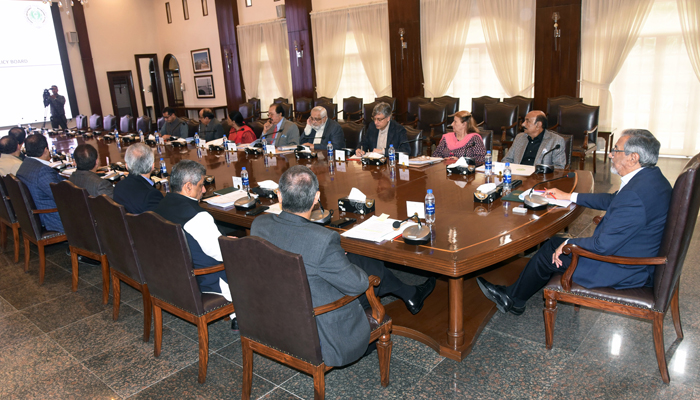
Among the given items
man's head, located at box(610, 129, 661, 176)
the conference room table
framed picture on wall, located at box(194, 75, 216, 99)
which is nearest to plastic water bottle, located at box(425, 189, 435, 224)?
the conference room table

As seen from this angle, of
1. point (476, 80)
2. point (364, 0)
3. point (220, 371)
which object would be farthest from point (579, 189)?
point (364, 0)

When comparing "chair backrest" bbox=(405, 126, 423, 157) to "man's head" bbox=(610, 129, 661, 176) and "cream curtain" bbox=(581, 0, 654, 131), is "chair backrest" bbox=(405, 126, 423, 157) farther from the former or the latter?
"cream curtain" bbox=(581, 0, 654, 131)

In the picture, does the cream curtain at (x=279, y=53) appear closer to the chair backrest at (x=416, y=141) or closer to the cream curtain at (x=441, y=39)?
the cream curtain at (x=441, y=39)

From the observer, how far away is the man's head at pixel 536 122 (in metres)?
3.99

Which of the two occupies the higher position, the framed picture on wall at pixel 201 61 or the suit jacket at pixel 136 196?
the framed picture on wall at pixel 201 61

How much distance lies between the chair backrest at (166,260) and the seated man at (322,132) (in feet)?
10.1

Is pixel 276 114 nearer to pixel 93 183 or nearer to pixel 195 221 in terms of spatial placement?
pixel 93 183

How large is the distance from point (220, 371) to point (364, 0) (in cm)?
846

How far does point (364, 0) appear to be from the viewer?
31.0 ft

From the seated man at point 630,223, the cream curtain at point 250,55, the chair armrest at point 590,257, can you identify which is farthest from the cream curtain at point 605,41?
the cream curtain at point 250,55

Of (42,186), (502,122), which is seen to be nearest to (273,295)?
(42,186)

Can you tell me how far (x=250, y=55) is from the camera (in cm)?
1175

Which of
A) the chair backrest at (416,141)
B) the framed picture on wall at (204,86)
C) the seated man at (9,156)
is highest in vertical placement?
the framed picture on wall at (204,86)

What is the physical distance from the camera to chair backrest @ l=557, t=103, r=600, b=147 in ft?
20.1
